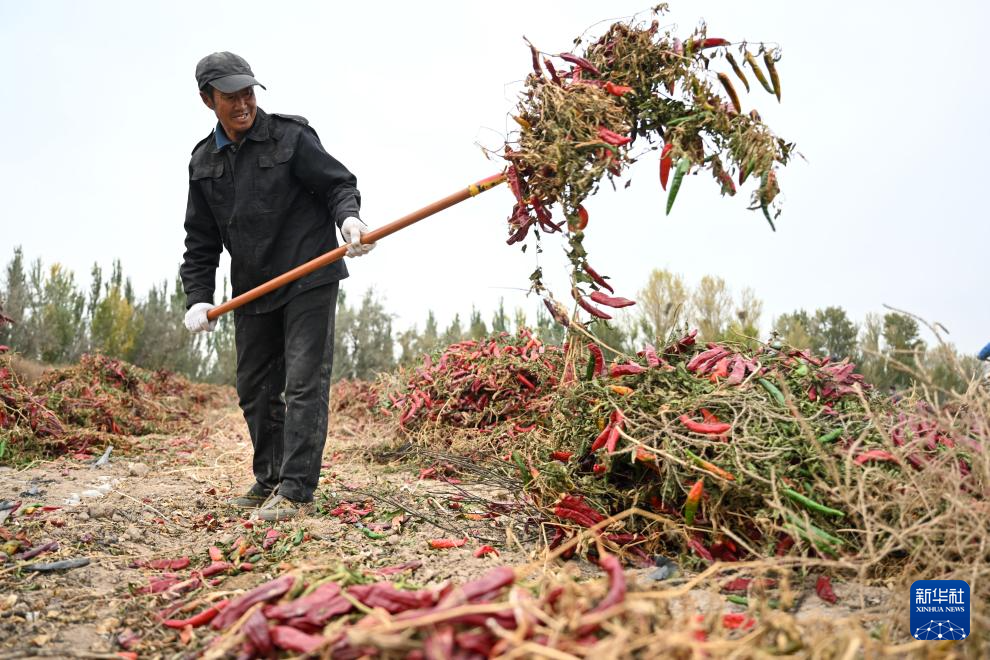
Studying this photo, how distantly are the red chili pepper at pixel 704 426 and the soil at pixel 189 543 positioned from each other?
536mm

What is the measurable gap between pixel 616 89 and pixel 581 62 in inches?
9.5

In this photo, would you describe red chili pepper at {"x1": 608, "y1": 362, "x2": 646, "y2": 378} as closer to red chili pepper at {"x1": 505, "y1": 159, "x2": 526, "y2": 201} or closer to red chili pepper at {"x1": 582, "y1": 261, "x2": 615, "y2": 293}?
red chili pepper at {"x1": 582, "y1": 261, "x2": 615, "y2": 293}

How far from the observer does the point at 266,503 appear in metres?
3.82

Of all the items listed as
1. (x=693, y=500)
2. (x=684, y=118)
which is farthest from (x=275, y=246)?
(x=693, y=500)

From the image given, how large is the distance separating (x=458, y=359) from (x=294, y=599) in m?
4.69

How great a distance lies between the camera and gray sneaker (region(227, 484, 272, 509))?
4.06m

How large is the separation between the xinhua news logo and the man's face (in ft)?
12.1

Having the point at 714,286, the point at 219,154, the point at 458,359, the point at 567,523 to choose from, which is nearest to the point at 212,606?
the point at 567,523

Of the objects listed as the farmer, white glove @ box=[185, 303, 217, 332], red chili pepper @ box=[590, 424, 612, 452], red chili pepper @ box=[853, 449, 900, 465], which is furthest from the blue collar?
red chili pepper @ box=[853, 449, 900, 465]

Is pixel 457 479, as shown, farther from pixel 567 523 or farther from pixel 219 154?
pixel 219 154

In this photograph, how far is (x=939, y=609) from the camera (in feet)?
6.57

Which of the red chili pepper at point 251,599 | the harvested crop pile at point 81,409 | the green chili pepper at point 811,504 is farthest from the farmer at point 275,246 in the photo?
the harvested crop pile at point 81,409

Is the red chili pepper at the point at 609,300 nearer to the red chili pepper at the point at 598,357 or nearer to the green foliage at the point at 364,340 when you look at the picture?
the red chili pepper at the point at 598,357

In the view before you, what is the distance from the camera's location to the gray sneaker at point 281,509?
3.62 metres
